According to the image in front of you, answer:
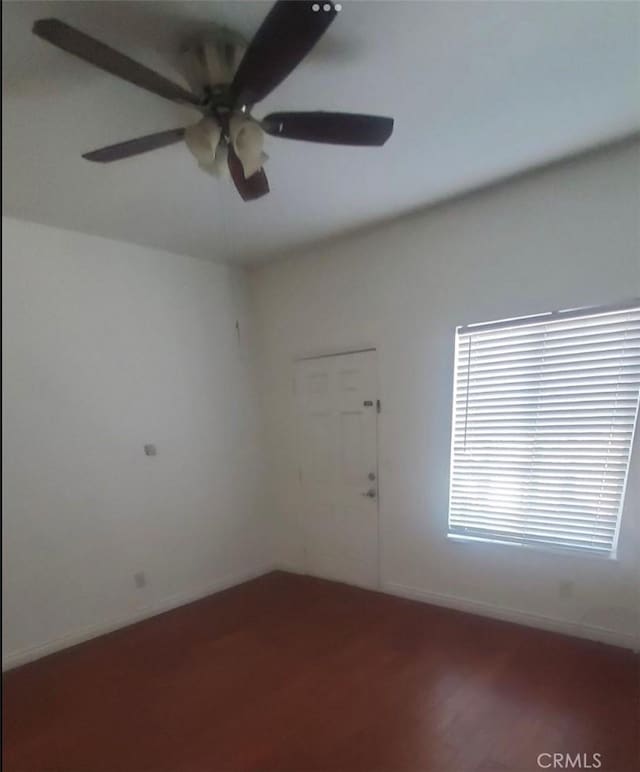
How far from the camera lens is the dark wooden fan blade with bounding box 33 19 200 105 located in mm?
1050

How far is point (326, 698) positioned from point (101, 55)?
262cm

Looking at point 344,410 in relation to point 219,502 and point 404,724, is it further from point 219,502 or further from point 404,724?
point 404,724

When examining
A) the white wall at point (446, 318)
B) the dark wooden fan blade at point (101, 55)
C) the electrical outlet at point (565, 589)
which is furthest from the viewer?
the electrical outlet at point (565, 589)

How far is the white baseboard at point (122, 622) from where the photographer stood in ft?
7.34

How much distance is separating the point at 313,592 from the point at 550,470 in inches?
75.9

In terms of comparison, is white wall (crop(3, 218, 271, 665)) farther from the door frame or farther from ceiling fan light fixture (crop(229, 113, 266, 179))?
ceiling fan light fixture (crop(229, 113, 266, 179))

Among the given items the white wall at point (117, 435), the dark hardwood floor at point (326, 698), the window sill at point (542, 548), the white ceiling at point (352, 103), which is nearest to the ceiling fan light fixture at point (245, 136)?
the white ceiling at point (352, 103)

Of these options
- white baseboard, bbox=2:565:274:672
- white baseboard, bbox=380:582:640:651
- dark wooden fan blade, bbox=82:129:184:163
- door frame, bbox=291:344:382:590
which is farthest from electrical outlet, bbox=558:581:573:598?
dark wooden fan blade, bbox=82:129:184:163

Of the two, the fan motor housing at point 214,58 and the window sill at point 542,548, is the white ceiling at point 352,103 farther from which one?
the window sill at point 542,548

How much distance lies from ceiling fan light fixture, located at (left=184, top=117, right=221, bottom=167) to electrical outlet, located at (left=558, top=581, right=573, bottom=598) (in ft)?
9.10

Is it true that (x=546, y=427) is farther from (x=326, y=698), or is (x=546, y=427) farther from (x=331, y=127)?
(x=331, y=127)

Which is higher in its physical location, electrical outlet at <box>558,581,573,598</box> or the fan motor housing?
the fan motor housing

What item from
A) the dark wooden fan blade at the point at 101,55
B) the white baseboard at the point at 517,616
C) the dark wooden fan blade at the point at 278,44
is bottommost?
the white baseboard at the point at 517,616

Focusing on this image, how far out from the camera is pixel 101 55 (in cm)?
115
